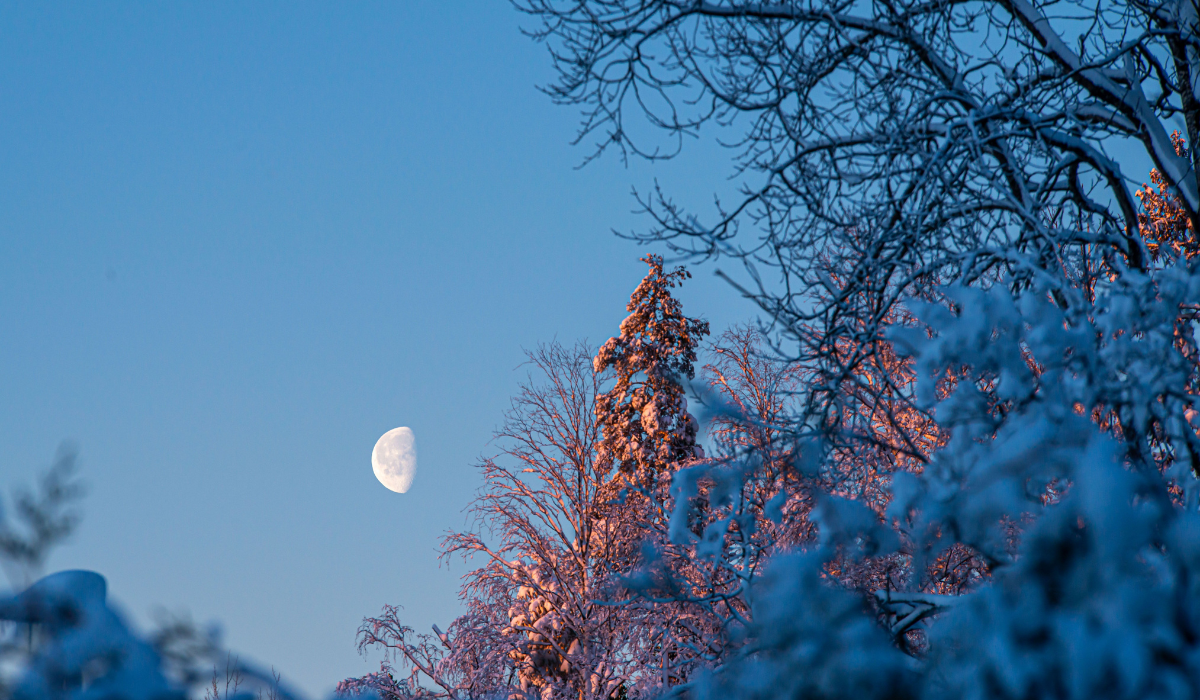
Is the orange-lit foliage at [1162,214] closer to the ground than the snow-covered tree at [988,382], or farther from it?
farther from it

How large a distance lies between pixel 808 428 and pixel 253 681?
299 cm

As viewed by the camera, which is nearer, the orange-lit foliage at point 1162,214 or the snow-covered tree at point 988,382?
the snow-covered tree at point 988,382

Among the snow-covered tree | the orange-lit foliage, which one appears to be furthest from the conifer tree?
the snow-covered tree

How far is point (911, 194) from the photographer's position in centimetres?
467

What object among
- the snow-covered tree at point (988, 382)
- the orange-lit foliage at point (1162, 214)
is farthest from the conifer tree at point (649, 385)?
the snow-covered tree at point (988, 382)

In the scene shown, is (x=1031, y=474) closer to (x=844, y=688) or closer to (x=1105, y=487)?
(x=1105, y=487)

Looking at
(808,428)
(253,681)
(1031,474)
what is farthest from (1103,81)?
(253,681)

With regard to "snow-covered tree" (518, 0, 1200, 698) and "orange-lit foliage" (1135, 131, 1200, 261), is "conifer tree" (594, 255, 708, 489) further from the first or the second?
"snow-covered tree" (518, 0, 1200, 698)

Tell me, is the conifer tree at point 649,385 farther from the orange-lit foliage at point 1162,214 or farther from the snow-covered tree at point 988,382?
the snow-covered tree at point 988,382

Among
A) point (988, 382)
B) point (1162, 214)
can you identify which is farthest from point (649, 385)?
point (988, 382)

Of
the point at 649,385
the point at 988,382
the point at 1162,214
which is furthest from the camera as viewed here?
the point at 649,385

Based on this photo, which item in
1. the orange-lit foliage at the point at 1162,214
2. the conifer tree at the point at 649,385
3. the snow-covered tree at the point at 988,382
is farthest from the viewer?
the conifer tree at the point at 649,385

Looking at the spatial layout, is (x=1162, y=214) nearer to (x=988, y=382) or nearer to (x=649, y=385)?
(x=649, y=385)

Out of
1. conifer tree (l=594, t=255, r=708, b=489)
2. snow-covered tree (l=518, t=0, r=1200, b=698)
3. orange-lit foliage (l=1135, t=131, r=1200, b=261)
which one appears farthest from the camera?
conifer tree (l=594, t=255, r=708, b=489)
